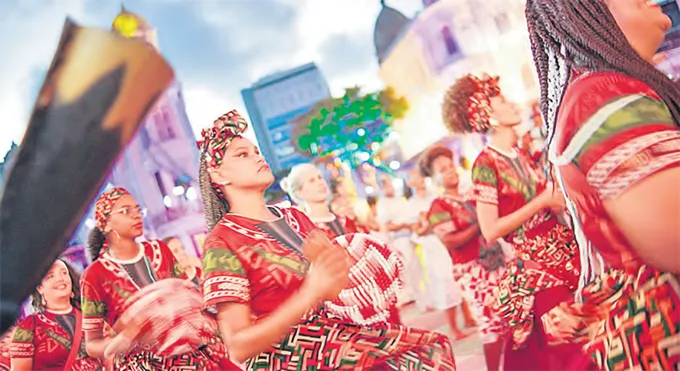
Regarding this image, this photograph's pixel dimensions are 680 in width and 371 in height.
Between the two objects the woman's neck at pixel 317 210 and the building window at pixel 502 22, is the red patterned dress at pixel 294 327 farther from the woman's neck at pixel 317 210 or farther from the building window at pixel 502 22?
the building window at pixel 502 22

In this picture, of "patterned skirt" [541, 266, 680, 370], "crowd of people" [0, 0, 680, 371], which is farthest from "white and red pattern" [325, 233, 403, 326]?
"patterned skirt" [541, 266, 680, 370]

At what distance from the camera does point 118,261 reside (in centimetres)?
250

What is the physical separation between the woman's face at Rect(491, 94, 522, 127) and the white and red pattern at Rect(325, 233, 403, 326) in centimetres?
76

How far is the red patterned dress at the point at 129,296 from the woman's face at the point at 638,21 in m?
1.59

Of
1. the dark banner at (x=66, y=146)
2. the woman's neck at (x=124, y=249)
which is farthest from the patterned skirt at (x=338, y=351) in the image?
the woman's neck at (x=124, y=249)

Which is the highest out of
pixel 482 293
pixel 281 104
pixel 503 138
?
pixel 281 104

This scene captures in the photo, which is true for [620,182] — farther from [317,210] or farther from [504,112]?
[317,210]

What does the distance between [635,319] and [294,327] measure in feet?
2.81

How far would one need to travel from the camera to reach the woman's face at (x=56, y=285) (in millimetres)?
2785

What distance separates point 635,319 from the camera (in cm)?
114

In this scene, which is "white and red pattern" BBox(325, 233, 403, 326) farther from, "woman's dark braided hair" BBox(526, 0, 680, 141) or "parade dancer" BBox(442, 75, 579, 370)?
"woman's dark braided hair" BBox(526, 0, 680, 141)

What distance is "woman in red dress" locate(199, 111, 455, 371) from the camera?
5.62ft

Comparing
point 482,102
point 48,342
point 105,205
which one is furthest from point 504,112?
point 48,342

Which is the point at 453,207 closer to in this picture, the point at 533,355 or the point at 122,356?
the point at 533,355
